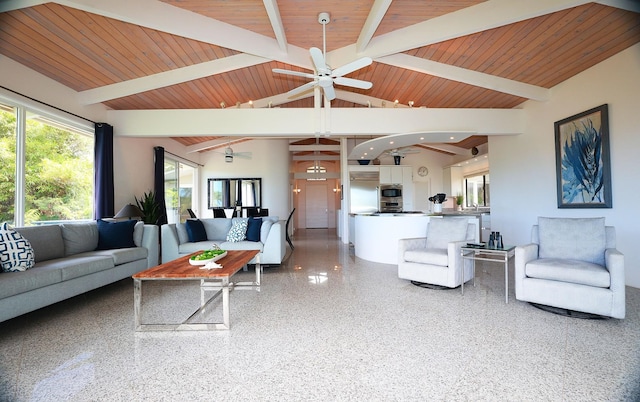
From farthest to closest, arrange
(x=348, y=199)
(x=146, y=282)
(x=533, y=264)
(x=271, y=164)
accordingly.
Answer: (x=271, y=164)
(x=348, y=199)
(x=146, y=282)
(x=533, y=264)

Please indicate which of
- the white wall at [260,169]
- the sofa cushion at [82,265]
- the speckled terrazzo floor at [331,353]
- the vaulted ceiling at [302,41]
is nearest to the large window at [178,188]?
the white wall at [260,169]

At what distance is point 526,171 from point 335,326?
4903mm

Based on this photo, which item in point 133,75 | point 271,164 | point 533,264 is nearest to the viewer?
point 533,264

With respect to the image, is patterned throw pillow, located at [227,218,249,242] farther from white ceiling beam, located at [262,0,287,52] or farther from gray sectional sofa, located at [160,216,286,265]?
white ceiling beam, located at [262,0,287,52]

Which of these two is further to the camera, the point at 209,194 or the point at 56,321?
the point at 209,194

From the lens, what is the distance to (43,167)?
4.01m

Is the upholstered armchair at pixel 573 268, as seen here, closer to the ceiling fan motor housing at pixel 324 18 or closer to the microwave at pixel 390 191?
the ceiling fan motor housing at pixel 324 18

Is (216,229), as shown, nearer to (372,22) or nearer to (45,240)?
(45,240)

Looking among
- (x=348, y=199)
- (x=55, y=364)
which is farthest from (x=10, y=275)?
(x=348, y=199)

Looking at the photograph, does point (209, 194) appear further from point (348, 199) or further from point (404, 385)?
point (404, 385)

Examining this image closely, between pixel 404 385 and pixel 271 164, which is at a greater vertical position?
pixel 271 164

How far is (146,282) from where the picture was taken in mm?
4160

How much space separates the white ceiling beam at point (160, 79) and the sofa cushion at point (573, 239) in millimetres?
4435

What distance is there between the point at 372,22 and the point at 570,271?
11.0ft
